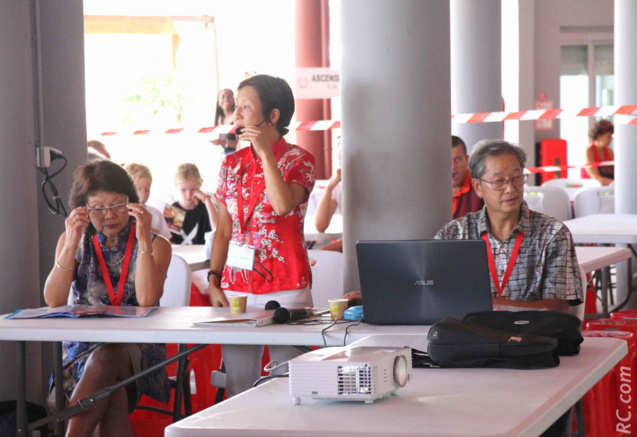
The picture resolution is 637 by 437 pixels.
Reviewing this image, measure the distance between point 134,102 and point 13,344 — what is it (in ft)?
25.4

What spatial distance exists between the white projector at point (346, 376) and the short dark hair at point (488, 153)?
158 cm

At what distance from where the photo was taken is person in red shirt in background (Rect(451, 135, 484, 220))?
4.62 meters

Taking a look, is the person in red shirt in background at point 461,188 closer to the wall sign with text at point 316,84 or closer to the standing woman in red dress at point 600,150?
the wall sign with text at point 316,84

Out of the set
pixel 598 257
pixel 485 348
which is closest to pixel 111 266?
pixel 485 348

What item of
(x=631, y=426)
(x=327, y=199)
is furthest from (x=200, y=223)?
(x=631, y=426)

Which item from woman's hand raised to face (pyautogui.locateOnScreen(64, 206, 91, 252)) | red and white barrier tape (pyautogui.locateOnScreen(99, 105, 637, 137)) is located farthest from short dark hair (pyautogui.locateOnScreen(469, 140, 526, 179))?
red and white barrier tape (pyautogui.locateOnScreen(99, 105, 637, 137))

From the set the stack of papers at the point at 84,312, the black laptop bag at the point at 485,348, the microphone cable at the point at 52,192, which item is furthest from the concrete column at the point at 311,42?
the black laptop bag at the point at 485,348

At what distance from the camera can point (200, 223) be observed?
6.41 m

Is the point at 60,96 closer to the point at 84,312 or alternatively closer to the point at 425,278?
the point at 84,312

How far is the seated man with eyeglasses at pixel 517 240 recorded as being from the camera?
320 centimetres

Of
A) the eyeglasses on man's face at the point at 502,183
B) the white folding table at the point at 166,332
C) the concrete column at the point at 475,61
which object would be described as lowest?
the white folding table at the point at 166,332

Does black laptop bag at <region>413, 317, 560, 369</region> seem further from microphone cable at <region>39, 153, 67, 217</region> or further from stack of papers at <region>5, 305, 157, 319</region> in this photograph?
microphone cable at <region>39, 153, 67, 217</region>

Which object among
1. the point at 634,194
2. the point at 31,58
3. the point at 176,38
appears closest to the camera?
the point at 31,58

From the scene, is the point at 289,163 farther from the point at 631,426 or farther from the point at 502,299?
the point at 631,426
